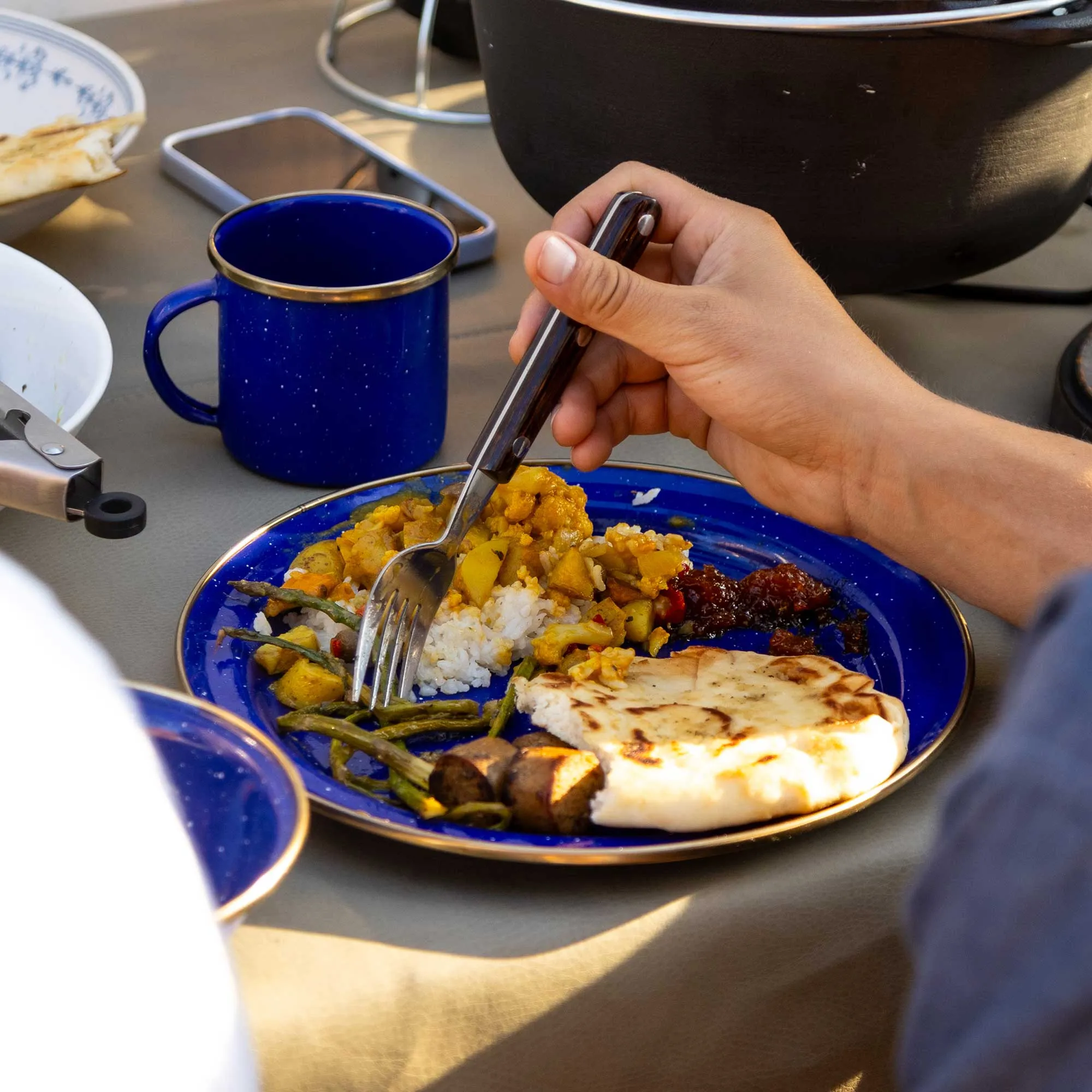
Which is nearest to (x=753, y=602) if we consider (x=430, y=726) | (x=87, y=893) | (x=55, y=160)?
(x=430, y=726)

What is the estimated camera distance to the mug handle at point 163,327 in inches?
37.8

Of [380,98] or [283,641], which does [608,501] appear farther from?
[380,98]

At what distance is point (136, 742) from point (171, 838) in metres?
0.03

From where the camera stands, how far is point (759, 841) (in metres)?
0.63

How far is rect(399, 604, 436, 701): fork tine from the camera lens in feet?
2.56

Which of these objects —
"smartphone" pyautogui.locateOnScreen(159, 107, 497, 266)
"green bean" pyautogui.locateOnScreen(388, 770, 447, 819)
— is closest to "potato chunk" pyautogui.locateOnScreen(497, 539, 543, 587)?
"green bean" pyautogui.locateOnScreen(388, 770, 447, 819)

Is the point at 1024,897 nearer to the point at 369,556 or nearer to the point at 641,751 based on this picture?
the point at 641,751

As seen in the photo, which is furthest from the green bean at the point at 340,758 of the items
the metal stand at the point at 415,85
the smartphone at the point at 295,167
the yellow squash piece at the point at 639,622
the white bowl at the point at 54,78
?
the metal stand at the point at 415,85

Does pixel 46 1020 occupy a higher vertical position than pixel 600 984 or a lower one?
higher

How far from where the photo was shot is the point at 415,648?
799mm

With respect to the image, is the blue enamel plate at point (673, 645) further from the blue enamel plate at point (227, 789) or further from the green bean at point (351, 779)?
the blue enamel plate at point (227, 789)

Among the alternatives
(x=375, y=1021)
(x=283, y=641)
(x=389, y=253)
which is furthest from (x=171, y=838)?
(x=389, y=253)

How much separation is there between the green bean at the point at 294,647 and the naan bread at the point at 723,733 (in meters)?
0.11

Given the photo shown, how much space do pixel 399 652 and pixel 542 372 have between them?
0.71 ft
